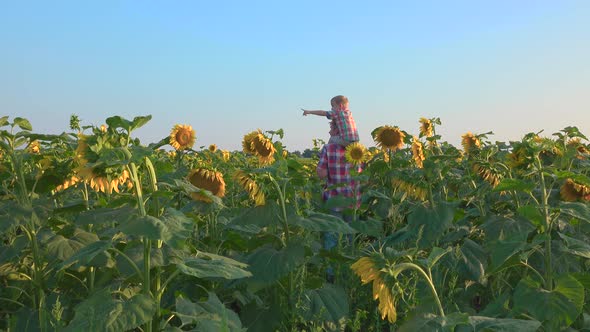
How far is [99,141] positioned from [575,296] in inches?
83.7

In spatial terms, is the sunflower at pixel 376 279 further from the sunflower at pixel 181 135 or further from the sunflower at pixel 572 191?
the sunflower at pixel 181 135

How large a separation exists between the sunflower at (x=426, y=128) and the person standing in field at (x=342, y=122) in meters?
0.95

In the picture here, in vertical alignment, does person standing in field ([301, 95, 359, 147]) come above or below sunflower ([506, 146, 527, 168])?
above

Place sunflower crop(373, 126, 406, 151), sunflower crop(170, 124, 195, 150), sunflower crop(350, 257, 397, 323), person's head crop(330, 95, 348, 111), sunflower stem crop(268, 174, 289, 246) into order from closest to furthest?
sunflower crop(350, 257, 397, 323), sunflower stem crop(268, 174, 289, 246), sunflower crop(170, 124, 195, 150), sunflower crop(373, 126, 406, 151), person's head crop(330, 95, 348, 111)

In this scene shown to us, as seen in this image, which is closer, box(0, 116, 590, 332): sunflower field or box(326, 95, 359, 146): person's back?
box(0, 116, 590, 332): sunflower field

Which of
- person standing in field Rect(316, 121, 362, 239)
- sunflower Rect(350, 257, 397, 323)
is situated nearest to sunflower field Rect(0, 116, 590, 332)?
sunflower Rect(350, 257, 397, 323)

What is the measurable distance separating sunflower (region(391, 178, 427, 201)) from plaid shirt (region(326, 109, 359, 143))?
5.69 ft

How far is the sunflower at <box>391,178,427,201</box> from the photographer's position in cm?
436

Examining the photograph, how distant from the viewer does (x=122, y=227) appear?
6.63 ft

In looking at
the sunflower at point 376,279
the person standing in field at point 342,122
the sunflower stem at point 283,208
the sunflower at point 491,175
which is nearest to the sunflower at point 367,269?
the sunflower at point 376,279

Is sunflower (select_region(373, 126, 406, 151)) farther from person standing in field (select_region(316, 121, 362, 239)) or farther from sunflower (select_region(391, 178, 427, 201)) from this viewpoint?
sunflower (select_region(391, 178, 427, 201))

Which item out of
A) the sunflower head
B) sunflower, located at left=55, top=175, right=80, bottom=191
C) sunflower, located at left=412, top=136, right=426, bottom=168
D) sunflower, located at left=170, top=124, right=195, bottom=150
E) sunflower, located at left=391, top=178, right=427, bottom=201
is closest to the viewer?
sunflower, located at left=55, top=175, right=80, bottom=191

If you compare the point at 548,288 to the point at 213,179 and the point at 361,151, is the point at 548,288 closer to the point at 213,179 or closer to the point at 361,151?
the point at 213,179

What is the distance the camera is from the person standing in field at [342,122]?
6430 mm
